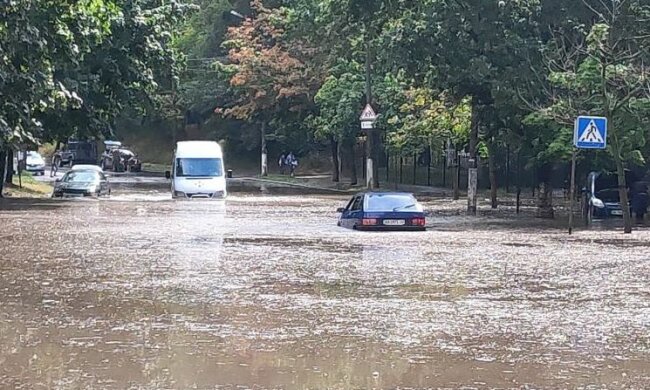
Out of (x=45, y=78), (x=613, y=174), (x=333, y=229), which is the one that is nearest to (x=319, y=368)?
(x=333, y=229)

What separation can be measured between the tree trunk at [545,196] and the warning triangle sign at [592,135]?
9.00 meters

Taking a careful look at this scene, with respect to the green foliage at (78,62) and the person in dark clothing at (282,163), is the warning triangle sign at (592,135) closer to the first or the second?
the green foliage at (78,62)

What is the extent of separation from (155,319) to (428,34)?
21.8 metres

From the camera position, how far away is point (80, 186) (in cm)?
4247

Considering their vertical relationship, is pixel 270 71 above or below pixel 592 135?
above

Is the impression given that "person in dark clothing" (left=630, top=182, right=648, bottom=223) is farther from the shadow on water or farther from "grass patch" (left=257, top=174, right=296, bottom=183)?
"grass patch" (left=257, top=174, right=296, bottom=183)

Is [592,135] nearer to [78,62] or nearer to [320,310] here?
[320,310]

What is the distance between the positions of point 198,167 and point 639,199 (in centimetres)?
1665

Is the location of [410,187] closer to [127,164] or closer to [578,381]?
[127,164]

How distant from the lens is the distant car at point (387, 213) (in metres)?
26.5

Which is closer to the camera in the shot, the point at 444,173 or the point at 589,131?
the point at 589,131

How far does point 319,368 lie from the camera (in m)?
9.82

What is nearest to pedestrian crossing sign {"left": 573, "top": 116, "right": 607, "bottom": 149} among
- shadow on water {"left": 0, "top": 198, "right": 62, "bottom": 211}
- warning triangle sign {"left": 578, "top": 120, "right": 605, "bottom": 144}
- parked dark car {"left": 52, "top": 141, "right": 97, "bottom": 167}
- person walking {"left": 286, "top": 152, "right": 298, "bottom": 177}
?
warning triangle sign {"left": 578, "top": 120, "right": 605, "bottom": 144}

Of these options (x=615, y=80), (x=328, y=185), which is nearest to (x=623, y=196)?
(x=615, y=80)
